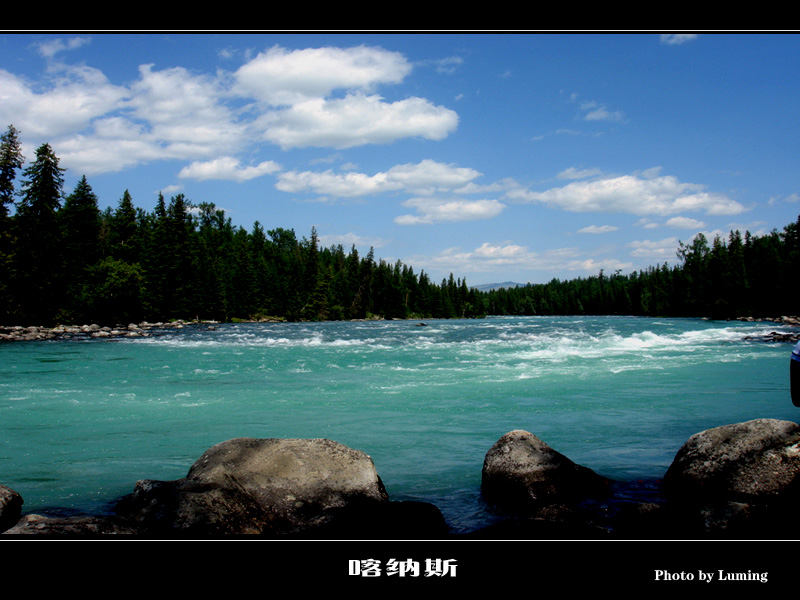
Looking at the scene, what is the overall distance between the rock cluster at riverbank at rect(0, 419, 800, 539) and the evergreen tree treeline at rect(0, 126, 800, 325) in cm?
729

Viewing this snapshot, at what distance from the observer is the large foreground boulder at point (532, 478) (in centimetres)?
478

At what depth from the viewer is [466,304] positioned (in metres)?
119

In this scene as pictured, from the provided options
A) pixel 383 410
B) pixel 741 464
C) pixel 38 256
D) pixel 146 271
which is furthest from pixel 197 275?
pixel 741 464

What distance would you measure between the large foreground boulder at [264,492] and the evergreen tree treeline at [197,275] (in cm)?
705

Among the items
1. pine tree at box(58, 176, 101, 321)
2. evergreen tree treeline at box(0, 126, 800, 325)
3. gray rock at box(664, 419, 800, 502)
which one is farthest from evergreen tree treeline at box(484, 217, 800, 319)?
pine tree at box(58, 176, 101, 321)

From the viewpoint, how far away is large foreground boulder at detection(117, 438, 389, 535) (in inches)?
153

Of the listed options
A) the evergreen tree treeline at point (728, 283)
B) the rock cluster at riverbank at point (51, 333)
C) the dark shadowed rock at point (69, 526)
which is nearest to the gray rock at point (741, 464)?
the dark shadowed rock at point (69, 526)

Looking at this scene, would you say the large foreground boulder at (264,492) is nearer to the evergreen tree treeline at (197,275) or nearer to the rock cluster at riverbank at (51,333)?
the evergreen tree treeline at (197,275)

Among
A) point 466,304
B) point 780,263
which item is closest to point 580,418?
point 780,263

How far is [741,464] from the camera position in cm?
457

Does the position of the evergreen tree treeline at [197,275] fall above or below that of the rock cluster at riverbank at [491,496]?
above
